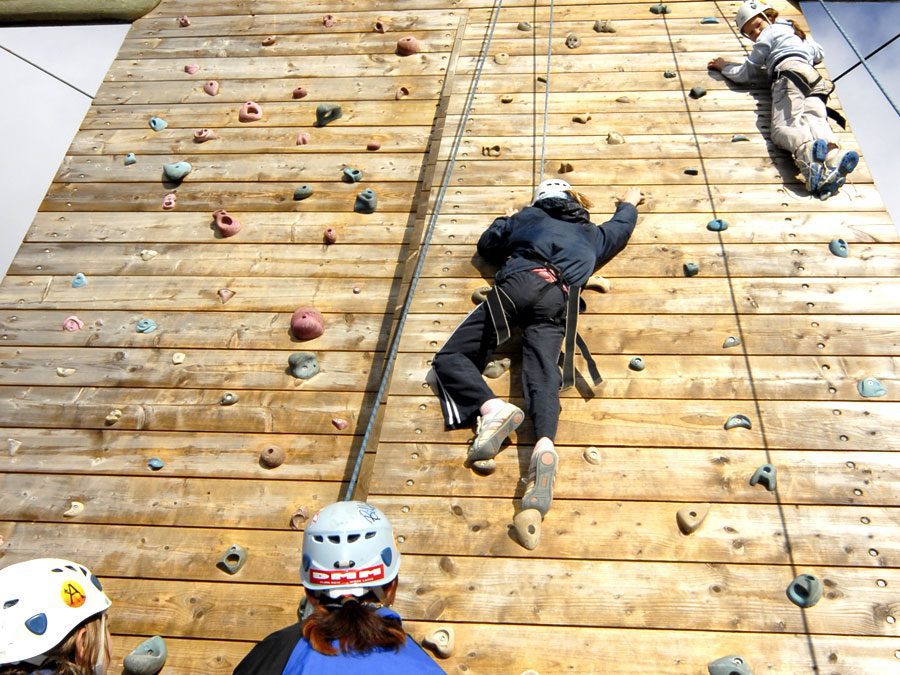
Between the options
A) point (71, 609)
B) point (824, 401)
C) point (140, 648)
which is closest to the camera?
point (71, 609)

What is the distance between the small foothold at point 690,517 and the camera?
2.60 m

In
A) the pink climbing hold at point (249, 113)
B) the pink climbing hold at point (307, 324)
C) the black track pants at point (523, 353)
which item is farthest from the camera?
the pink climbing hold at point (249, 113)

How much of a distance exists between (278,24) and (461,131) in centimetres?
187

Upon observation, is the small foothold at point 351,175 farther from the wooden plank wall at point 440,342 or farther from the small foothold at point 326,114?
the small foothold at point 326,114

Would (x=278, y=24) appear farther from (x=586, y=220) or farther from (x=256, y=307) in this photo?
(x=586, y=220)

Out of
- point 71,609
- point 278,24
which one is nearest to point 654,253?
point 71,609

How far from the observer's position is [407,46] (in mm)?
4969

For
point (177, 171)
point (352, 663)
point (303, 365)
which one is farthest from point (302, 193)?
point (352, 663)

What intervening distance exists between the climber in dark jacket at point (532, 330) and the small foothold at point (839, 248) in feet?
3.12

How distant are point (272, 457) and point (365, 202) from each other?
58.6 inches

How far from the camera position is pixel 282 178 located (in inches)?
173

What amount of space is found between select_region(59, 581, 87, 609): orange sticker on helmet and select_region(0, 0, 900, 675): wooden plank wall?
1.13 meters

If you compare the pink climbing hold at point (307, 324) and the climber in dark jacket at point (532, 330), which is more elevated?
the climber in dark jacket at point (532, 330)

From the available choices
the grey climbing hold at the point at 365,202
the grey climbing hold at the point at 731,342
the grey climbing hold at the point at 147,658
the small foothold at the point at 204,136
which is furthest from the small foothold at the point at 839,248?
the small foothold at the point at 204,136
